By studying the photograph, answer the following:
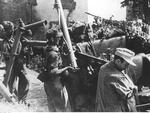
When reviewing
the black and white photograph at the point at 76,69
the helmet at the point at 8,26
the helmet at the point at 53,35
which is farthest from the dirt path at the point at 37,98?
the helmet at the point at 53,35

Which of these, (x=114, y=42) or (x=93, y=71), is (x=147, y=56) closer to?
(x=93, y=71)

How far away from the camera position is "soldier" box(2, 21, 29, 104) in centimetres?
916

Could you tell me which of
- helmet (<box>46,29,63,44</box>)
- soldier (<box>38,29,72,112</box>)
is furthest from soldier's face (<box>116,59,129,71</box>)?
helmet (<box>46,29,63,44</box>)

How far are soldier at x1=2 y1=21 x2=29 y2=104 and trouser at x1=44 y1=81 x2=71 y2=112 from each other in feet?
6.10

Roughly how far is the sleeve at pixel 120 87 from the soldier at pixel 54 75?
2.05 metres

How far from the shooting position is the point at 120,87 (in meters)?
5.16

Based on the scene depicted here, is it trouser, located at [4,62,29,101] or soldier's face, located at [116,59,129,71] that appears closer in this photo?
soldier's face, located at [116,59,129,71]

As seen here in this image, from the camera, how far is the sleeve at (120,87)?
5.11 meters

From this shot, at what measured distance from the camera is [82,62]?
25.3 ft

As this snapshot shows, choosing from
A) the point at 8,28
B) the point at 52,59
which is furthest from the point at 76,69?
the point at 8,28

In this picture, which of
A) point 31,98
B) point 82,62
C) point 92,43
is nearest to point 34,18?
point 31,98

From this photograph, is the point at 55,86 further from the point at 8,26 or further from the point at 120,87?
the point at 8,26

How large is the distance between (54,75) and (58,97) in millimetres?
450

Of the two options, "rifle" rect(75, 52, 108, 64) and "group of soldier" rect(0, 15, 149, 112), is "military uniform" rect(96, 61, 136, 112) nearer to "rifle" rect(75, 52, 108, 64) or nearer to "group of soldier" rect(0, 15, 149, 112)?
"group of soldier" rect(0, 15, 149, 112)
